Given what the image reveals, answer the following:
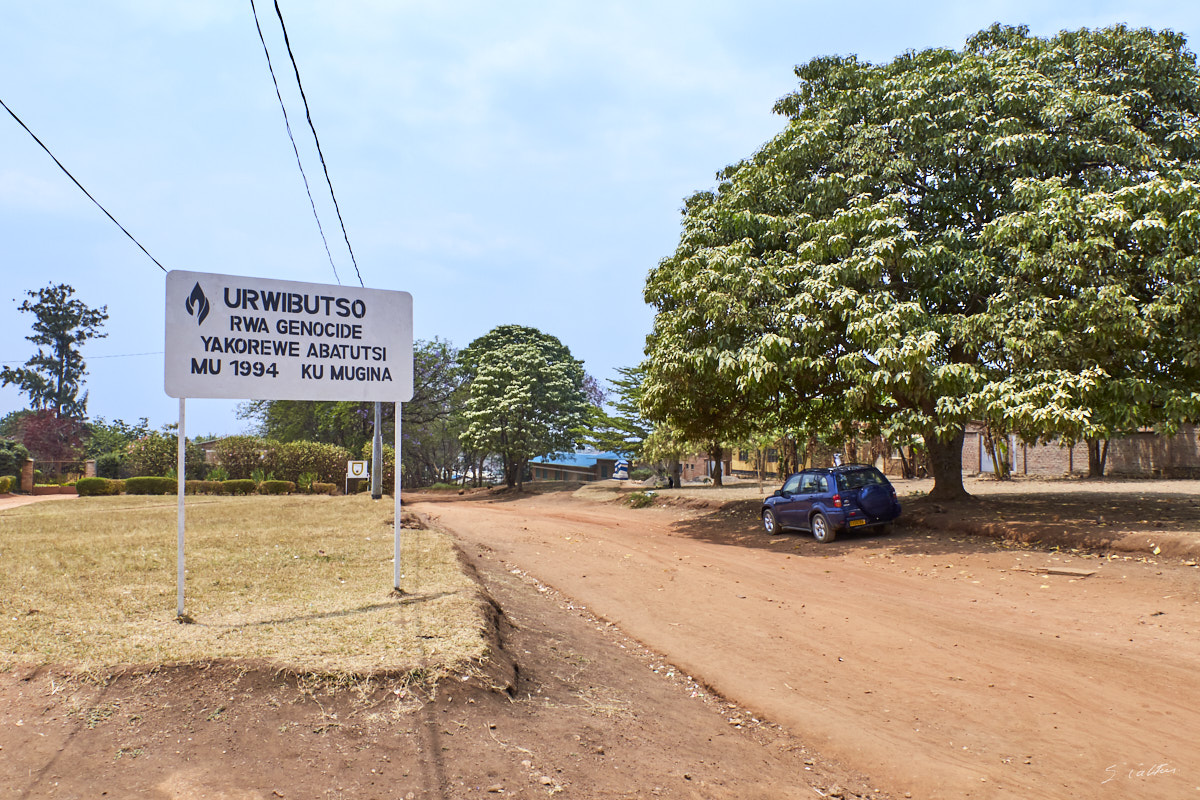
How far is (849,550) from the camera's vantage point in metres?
14.5

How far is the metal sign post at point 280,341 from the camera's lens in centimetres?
715

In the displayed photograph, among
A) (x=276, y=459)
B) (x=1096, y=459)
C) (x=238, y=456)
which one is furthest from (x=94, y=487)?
(x=1096, y=459)

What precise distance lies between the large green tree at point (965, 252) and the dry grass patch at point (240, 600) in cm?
838

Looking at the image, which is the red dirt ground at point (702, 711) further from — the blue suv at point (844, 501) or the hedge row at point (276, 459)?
the hedge row at point (276, 459)

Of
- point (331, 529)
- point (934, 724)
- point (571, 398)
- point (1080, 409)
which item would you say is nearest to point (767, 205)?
point (1080, 409)

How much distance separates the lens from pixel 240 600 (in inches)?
300

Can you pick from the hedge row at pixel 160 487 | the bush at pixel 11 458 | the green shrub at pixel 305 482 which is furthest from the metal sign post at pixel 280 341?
the bush at pixel 11 458

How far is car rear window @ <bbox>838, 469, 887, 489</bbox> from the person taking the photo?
15398 millimetres

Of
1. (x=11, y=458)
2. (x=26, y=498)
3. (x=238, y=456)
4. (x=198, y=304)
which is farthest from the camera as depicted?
(x=238, y=456)

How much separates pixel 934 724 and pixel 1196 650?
3726 millimetres

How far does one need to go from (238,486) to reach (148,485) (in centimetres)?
378

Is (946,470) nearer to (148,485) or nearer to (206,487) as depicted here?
(206,487)

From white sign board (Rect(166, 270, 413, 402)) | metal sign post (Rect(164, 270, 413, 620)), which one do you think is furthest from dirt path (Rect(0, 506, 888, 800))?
white sign board (Rect(166, 270, 413, 402))

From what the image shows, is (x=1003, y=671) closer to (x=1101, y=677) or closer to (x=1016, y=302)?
(x=1101, y=677)
